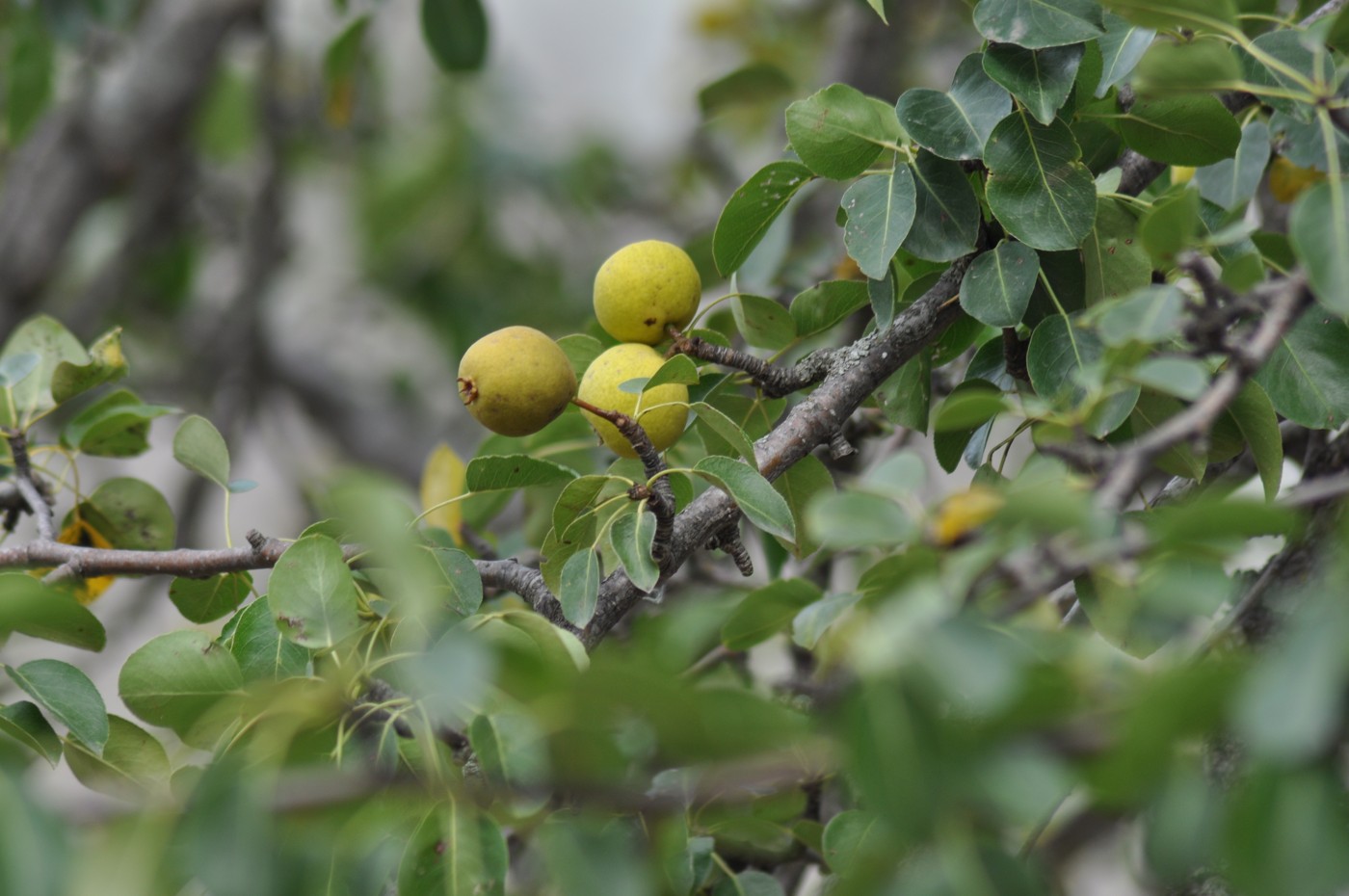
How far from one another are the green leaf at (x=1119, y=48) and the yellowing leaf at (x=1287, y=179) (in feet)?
1.17

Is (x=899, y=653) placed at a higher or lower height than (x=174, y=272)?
higher

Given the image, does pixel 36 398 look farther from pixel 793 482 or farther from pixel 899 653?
pixel 899 653

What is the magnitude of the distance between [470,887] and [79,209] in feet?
5.82

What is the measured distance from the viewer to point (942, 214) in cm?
63

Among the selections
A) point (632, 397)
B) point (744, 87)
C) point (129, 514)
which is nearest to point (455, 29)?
point (744, 87)

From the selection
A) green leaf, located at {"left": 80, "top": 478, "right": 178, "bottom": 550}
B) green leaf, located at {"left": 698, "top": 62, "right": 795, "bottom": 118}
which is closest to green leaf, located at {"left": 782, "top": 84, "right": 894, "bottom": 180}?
green leaf, located at {"left": 80, "top": 478, "right": 178, "bottom": 550}

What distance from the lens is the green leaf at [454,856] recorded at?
1.39 ft

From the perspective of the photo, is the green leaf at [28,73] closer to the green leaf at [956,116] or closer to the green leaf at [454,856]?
the green leaf at [956,116]

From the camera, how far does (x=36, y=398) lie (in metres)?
0.83

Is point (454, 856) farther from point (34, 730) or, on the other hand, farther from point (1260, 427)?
point (1260, 427)

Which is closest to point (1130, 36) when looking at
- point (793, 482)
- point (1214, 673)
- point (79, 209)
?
point (793, 482)

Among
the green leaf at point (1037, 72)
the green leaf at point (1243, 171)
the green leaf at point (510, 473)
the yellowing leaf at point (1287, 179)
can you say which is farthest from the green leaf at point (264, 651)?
the yellowing leaf at point (1287, 179)

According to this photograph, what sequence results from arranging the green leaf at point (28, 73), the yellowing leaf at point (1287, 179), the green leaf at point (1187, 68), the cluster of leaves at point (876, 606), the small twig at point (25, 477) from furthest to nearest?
the green leaf at point (28, 73) → the yellowing leaf at point (1287, 179) → the small twig at point (25, 477) → the green leaf at point (1187, 68) → the cluster of leaves at point (876, 606)

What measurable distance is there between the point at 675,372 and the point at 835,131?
6.3 inches
